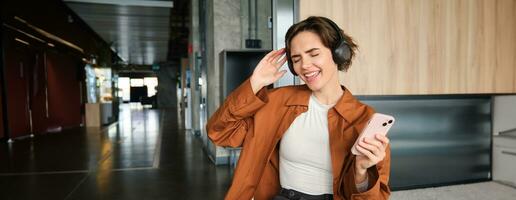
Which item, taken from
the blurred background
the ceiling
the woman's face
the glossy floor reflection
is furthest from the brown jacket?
the ceiling

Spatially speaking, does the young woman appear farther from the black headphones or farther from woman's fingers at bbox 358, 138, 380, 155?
woman's fingers at bbox 358, 138, 380, 155

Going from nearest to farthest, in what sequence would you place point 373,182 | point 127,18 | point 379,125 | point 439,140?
point 379,125 < point 373,182 < point 439,140 < point 127,18

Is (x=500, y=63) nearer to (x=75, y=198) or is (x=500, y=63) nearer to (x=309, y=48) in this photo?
(x=309, y=48)

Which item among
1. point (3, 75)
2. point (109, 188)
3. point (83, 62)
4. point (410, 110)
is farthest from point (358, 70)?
point (83, 62)

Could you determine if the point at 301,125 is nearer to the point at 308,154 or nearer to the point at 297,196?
the point at 308,154

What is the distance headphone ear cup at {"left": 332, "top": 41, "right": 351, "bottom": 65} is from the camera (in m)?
1.18

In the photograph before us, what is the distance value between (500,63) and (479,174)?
1.06m

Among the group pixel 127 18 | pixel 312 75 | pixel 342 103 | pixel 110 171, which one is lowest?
pixel 110 171

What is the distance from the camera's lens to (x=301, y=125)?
1.22m

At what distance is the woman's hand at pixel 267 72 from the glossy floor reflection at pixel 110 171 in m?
2.38

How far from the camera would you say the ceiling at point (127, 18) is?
26.9ft

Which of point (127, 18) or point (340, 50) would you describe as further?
point (127, 18)

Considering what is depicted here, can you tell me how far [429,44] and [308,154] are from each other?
6.12 feet

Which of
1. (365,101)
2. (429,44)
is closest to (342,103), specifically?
(365,101)
